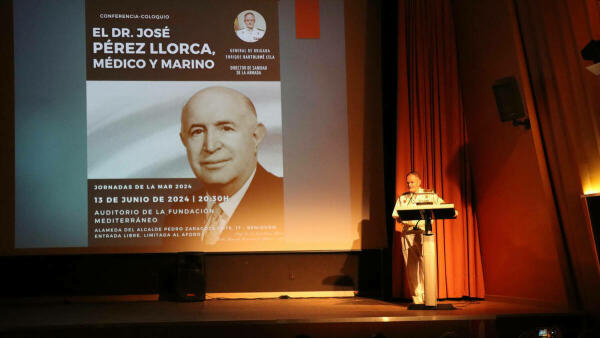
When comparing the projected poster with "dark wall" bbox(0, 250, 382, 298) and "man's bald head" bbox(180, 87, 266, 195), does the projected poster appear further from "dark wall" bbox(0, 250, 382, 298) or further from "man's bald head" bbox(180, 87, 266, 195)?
"dark wall" bbox(0, 250, 382, 298)

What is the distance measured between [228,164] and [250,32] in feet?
5.10

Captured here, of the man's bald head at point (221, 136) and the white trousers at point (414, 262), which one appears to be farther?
the man's bald head at point (221, 136)

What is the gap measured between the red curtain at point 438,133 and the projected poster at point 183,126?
145cm

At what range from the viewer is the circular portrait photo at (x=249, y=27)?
677 centimetres

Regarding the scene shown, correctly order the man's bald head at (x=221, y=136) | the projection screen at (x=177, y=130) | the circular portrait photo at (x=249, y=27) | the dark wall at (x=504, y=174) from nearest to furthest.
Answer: the dark wall at (x=504, y=174), the projection screen at (x=177, y=130), the man's bald head at (x=221, y=136), the circular portrait photo at (x=249, y=27)

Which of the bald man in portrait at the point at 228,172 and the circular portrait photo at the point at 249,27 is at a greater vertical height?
the circular portrait photo at the point at 249,27

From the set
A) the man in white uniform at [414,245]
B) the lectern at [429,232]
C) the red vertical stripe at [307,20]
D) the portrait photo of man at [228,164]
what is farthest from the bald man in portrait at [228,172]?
the lectern at [429,232]

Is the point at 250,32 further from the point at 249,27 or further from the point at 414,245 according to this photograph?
the point at 414,245

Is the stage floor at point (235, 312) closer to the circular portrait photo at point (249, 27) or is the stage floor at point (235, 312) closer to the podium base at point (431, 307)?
the podium base at point (431, 307)

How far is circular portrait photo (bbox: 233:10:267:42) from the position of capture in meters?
6.77

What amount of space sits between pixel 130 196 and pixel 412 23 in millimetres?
3710

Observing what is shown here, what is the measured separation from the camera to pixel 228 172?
6.64 metres

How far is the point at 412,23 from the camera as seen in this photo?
6621 mm

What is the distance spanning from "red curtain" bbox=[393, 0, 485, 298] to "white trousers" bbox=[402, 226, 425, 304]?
1.82ft
